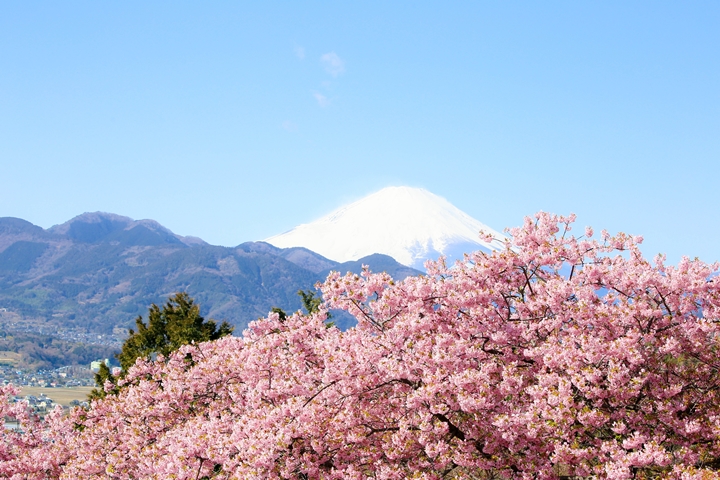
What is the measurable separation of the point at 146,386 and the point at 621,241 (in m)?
12.0

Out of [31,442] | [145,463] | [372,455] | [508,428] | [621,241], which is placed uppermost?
[621,241]

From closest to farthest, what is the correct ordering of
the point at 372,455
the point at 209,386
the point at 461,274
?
the point at 372,455, the point at 461,274, the point at 209,386

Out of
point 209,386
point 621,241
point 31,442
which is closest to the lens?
point 621,241

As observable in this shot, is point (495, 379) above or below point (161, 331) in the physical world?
above

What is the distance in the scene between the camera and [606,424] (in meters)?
10.9

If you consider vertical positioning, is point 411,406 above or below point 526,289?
below

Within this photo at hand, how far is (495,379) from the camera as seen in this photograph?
38.5 feet

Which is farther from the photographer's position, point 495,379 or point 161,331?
point 161,331

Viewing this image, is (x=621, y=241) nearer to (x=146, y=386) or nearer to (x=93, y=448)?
(x=146, y=386)

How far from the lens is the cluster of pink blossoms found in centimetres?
1030

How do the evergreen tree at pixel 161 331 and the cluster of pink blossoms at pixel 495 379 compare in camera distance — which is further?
the evergreen tree at pixel 161 331

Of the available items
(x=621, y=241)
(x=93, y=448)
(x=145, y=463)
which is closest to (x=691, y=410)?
(x=621, y=241)

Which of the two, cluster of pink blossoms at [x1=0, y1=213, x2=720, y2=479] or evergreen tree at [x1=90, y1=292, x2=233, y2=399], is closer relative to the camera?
cluster of pink blossoms at [x1=0, y1=213, x2=720, y2=479]

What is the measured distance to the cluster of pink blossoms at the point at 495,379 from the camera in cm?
1030
